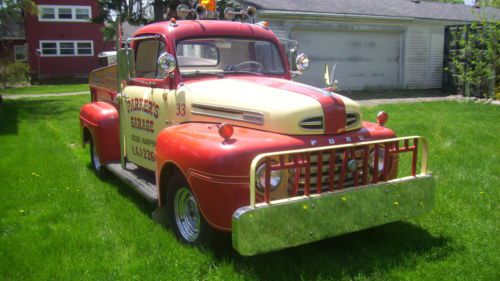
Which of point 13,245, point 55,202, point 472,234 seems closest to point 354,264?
point 472,234

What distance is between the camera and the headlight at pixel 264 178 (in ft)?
11.6

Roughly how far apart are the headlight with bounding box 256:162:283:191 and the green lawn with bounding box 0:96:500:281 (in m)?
0.67

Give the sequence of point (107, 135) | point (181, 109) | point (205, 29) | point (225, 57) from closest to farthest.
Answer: point (181, 109)
point (205, 29)
point (225, 57)
point (107, 135)

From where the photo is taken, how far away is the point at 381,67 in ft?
61.6

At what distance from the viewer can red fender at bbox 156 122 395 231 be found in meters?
3.50

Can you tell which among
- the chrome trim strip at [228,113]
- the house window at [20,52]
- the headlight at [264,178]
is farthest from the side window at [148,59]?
the house window at [20,52]

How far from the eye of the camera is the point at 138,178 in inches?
214

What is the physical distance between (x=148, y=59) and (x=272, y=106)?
2156mm

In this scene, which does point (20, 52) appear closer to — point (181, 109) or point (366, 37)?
point (366, 37)

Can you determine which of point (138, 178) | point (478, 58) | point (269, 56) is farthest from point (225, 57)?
point (478, 58)

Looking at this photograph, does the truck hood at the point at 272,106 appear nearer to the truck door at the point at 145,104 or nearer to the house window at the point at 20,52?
the truck door at the point at 145,104

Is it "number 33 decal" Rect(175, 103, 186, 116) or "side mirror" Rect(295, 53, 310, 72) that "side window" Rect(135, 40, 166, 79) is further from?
"side mirror" Rect(295, 53, 310, 72)

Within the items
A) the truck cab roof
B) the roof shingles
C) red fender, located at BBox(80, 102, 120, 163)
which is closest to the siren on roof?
the truck cab roof

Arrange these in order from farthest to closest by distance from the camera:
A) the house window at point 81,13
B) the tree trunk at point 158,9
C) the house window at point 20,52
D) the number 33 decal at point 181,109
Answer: the house window at point 20,52
the house window at point 81,13
the tree trunk at point 158,9
the number 33 decal at point 181,109
